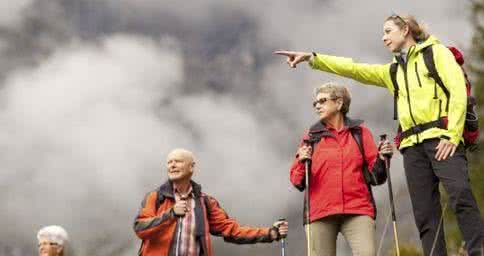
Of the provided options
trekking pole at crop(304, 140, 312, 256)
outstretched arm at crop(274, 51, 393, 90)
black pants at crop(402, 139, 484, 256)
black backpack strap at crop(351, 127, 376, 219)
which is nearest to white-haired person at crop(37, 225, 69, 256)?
trekking pole at crop(304, 140, 312, 256)

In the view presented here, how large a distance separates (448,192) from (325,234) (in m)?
1.41

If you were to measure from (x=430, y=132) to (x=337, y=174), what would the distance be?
1.19 metres

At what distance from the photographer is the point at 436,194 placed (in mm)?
6910

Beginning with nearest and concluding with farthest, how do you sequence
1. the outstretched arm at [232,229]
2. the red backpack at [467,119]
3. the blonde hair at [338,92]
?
the red backpack at [467,119], the outstretched arm at [232,229], the blonde hair at [338,92]

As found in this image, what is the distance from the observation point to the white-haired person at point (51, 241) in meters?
7.11

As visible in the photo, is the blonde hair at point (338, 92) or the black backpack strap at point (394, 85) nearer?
the black backpack strap at point (394, 85)

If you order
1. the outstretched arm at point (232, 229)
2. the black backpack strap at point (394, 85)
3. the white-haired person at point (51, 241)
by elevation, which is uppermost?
the black backpack strap at point (394, 85)

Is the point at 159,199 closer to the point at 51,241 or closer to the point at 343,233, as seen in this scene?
the point at 51,241

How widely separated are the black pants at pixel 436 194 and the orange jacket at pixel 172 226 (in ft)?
5.65

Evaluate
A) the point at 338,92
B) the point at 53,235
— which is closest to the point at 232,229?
the point at 338,92

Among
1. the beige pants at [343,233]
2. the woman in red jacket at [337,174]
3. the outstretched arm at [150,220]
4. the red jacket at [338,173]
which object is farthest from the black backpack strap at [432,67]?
the outstretched arm at [150,220]

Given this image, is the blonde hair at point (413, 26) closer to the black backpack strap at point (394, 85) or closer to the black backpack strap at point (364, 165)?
the black backpack strap at point (394, 85)

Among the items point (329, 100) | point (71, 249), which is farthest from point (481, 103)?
point (71, 249)

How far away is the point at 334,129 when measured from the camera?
808cm
